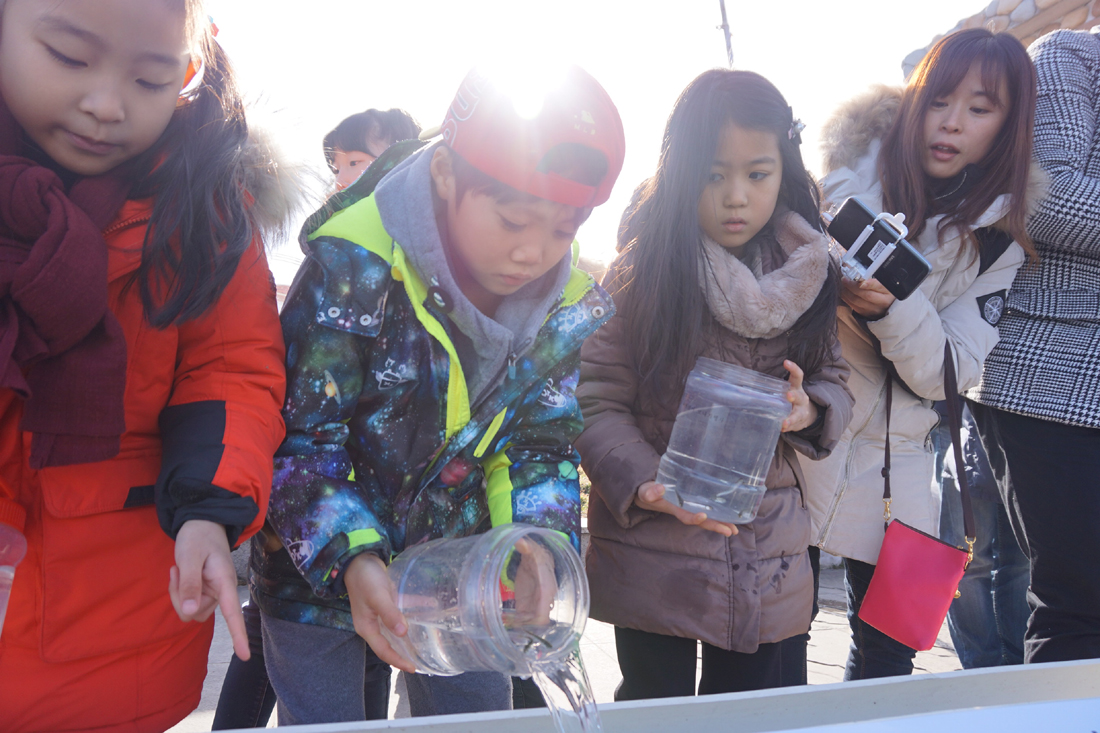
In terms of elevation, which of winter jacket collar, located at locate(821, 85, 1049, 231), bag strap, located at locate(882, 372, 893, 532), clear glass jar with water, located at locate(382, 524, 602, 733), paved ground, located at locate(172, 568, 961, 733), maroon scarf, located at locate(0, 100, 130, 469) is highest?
winter jacket collar, located at locate(821, 85, 1049, 231)

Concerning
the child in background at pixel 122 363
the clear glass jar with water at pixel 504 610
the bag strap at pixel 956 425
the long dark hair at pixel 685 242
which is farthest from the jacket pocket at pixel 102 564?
the bag strap at pixel 956 425

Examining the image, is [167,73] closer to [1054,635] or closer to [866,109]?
[866,109]

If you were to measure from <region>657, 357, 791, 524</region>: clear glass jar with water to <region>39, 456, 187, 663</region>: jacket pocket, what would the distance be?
1.02 metres

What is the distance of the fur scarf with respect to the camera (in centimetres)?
179

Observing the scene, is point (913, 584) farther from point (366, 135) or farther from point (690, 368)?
point (366, 135)

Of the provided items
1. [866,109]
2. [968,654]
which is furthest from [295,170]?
[968,654]

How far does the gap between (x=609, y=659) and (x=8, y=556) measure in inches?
99.9

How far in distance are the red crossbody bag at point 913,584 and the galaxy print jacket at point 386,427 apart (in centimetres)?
102

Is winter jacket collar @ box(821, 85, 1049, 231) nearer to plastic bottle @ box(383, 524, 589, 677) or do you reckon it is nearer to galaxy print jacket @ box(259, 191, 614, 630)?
galaxy print jacket @ box(259, 191, 614, 630)

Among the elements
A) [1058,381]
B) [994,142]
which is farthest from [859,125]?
[1058,381]

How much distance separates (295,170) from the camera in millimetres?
1370

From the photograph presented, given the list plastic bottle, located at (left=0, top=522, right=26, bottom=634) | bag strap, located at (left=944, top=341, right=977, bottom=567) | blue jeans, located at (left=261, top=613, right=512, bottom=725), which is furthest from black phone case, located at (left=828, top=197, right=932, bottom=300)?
plastic bottle, located at (left=0, top=522, right=26, bottom=634)

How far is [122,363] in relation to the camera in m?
1.04

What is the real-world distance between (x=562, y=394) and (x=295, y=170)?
25.3 inches
